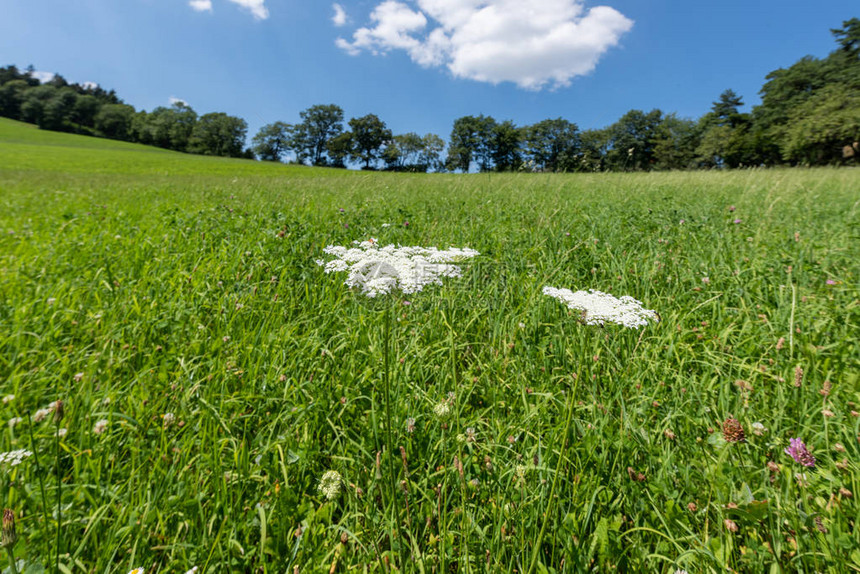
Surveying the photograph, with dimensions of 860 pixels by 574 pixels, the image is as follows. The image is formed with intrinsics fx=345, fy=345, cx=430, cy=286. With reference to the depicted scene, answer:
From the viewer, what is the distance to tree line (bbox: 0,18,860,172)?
8.76m

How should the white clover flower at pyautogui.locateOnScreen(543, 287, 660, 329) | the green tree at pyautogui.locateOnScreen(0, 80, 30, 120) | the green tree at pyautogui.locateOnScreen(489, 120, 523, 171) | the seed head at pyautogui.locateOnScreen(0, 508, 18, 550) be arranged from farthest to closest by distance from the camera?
the green tree at pyautogui.locateOnScreen(0, 80, 30, 120) < the green tree at pyautogui.locateOnScreen(489, 120, 523, 171) < the white clover flower at pyautogui.locateOnScreen(543, 287, 660, 329) < the seed head at pyautogui.locateOnScreen(0, 508, 18, 550)

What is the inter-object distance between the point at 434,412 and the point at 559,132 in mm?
10059

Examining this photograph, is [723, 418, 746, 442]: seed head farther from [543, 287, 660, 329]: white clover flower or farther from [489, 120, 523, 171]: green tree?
[489, 120, 523, 171]: green tree

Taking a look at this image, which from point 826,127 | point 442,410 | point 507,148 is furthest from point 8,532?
point 826,127

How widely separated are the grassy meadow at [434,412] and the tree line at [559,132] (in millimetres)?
1503

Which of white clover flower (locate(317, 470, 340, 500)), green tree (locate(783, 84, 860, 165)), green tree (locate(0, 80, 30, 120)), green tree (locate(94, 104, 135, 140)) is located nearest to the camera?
white clover flower (locate(317, 470, 340, 500))

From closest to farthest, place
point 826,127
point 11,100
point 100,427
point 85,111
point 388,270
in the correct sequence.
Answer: point 388,270, point 100,427, point 826,127, point 85,111, point 11,100

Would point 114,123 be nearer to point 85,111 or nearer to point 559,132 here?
point 85,111

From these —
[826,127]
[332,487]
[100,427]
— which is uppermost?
[826,127]

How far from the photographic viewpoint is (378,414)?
68.8 inches

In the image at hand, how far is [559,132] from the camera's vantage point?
948cm

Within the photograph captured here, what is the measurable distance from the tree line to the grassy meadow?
4.93 feet

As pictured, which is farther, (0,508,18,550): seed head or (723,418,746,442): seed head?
(723,418,746,442): seed head

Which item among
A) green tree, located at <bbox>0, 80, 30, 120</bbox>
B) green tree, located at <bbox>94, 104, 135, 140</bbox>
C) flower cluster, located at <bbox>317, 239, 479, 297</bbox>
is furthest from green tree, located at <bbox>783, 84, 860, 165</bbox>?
green tree, located at <bbox>0, 80, 30, 120</bbox>
